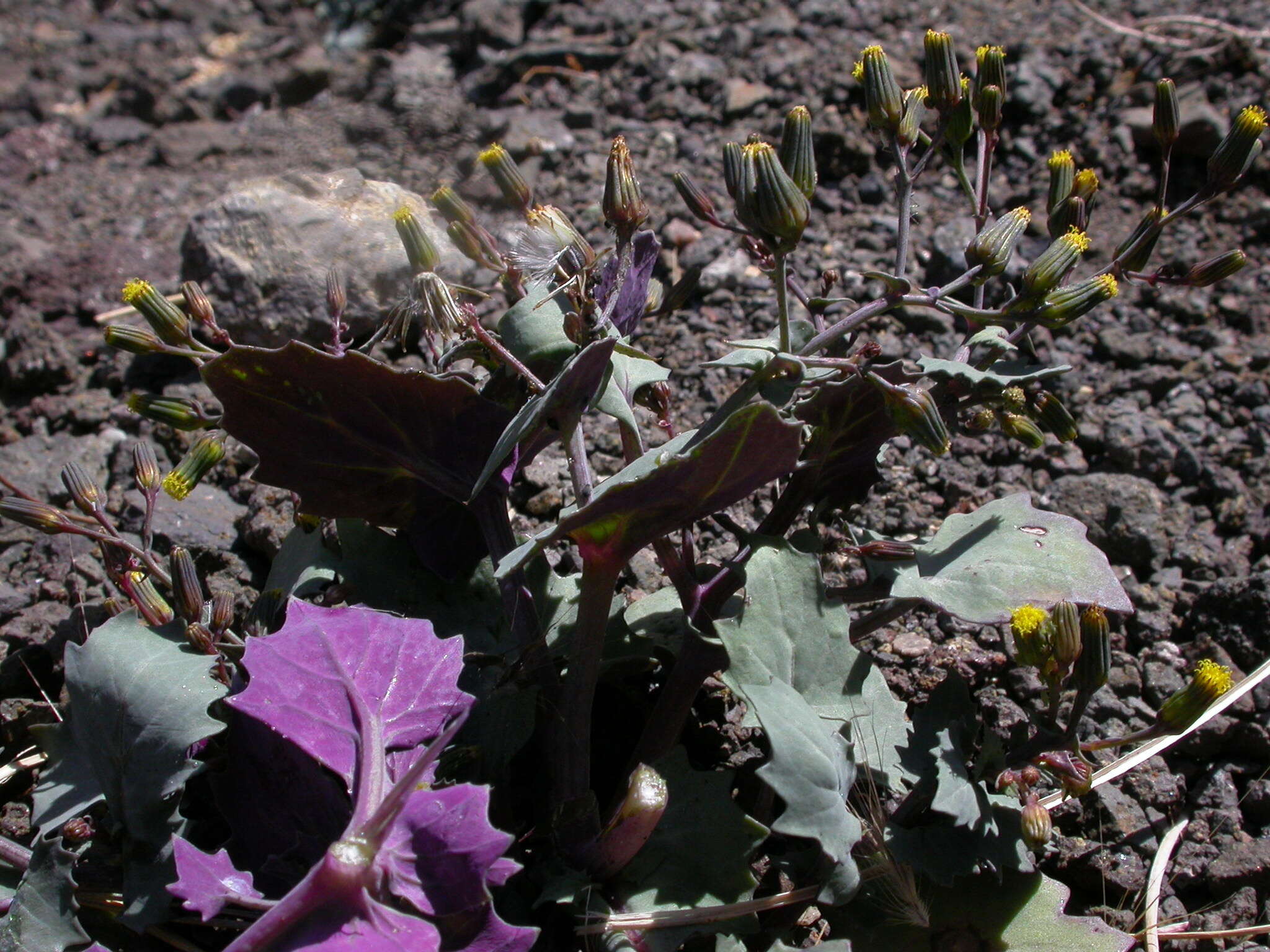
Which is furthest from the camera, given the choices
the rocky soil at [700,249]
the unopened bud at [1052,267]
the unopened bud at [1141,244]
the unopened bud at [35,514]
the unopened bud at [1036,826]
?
the rocky soil at [700,249]

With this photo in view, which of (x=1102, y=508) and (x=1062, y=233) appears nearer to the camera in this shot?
(x=1062, y=233)

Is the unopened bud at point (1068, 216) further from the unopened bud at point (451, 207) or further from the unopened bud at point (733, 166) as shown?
the unopened bud at point (451, 207)

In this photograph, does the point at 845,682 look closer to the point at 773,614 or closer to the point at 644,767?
the point at 773,614

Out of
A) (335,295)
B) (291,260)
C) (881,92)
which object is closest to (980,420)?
(881,92)

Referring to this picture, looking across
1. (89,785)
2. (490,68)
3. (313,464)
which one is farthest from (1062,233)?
(490,68)

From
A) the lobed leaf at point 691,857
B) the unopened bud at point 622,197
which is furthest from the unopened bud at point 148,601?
the unopened bud at point 622,197
